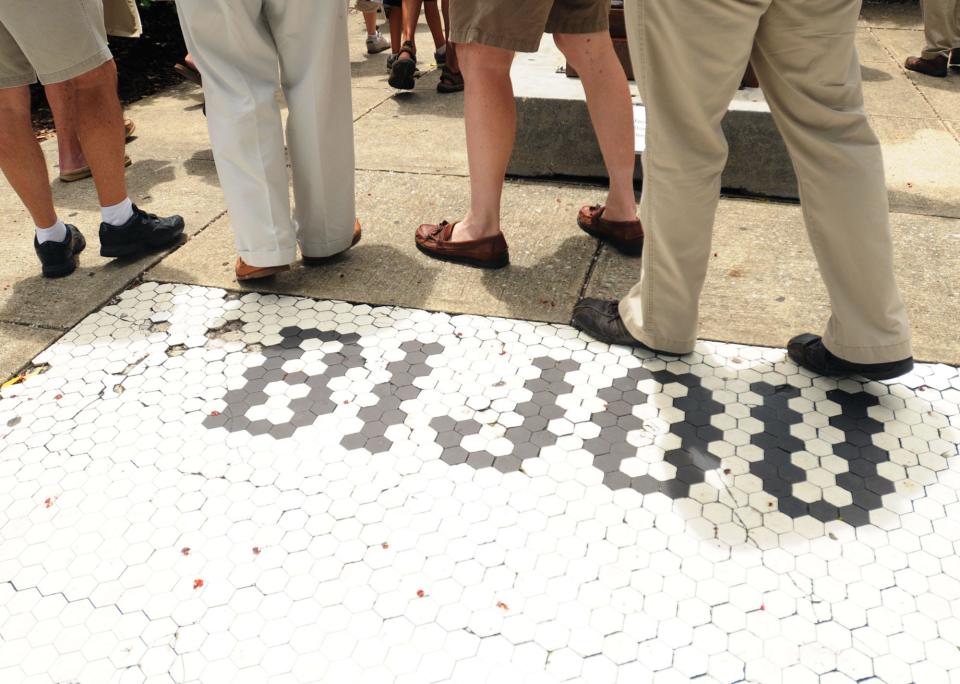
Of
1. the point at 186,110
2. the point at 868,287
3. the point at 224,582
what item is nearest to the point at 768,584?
the point at 868,287

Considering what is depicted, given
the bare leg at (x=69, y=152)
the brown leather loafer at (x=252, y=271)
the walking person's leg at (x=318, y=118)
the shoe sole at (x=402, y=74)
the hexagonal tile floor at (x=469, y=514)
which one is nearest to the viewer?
the hexagonal tile floor at (x=469, y=514)

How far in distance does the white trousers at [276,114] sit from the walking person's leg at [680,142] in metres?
1.03

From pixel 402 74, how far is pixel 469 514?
3.34 meters

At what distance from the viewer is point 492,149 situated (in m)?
2.58

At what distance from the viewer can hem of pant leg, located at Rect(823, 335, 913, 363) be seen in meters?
1.95

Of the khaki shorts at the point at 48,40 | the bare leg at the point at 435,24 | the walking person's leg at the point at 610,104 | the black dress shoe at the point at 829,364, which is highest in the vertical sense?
the khaki shorts at the point at 48,40

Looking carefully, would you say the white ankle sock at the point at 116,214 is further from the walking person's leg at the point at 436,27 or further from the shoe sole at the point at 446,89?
the walking person's leg at the point at 436,27

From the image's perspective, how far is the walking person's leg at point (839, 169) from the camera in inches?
69.5

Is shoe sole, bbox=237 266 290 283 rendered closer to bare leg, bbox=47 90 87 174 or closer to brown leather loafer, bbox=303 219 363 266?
brown leather loafer, bbox=303 219 363 266

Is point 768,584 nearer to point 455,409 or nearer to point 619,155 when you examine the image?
point 455,409

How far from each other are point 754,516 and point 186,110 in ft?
13.4

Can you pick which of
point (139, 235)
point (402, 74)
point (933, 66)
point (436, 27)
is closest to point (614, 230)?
point (139, 235)

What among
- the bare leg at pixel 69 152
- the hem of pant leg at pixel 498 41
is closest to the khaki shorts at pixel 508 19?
the hem of pant leg at pixel 498 41

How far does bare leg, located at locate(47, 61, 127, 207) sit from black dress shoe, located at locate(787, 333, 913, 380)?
2282 millimetres
